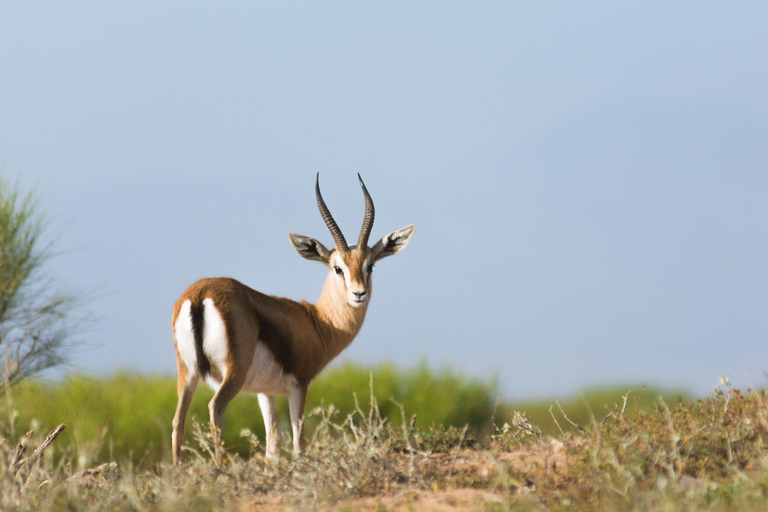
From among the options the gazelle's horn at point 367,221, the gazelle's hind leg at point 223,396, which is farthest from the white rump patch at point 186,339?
the gazelle's horn at point 367,221

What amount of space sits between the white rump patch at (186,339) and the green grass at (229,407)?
674 cm

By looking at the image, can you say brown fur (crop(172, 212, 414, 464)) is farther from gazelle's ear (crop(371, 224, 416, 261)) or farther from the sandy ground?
the sandy ground

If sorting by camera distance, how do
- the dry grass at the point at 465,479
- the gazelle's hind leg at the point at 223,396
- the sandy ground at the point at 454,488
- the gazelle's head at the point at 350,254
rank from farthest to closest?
1. the gazelle's head at the point at 350,254
2. the gazelle's hind leg at the point at 223,396
3. the sandy ground at the point at 454,488
4. the dry grass at the point at 465,479

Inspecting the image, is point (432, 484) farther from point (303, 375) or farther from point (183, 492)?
point (303, 375)

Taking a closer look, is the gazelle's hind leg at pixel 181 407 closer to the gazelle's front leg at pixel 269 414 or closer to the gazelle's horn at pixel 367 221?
the gazelle's front leg at pixel 269 414

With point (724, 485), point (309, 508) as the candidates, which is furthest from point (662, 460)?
point (309, 508)

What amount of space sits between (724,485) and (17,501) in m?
4.62

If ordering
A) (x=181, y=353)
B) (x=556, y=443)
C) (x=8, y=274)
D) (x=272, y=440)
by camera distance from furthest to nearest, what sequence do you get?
(x=8, y=274) < (x=272, y=440) < (x=181, y=353) < (x=556, y=443)

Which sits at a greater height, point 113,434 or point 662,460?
point 662,460

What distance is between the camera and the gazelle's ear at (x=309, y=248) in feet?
29.0

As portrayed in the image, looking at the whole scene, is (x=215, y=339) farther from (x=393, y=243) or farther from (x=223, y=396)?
(x=393, y=243)

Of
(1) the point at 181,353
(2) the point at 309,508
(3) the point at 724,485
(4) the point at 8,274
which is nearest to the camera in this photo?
(2) the point at 309,508

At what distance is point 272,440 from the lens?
7.96 meters

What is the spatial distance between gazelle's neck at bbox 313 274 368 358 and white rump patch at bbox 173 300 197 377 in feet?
6.11
